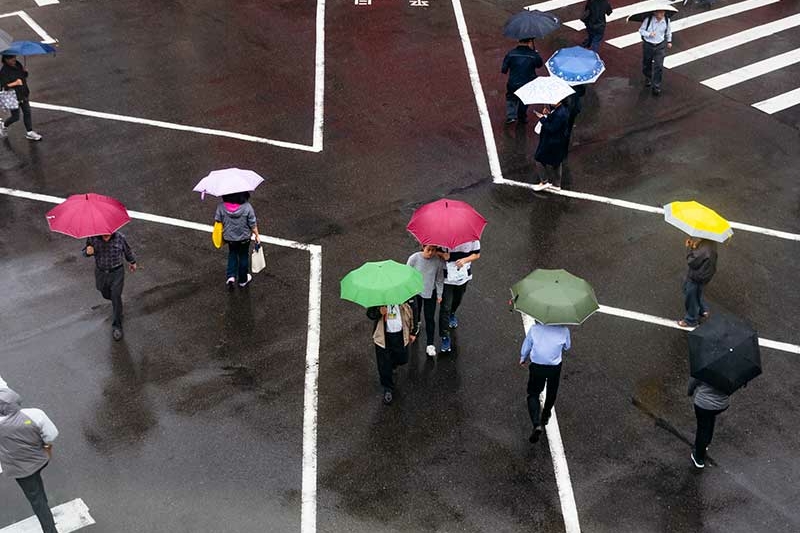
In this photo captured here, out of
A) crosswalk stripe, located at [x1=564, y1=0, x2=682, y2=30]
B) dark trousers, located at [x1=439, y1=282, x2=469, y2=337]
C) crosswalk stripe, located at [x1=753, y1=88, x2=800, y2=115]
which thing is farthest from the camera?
crosswalk stripe, located at [x1=564, y1=0, x2=682, y2=30]

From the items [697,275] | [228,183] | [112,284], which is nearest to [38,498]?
[112,284]

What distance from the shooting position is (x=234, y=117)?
645 inches

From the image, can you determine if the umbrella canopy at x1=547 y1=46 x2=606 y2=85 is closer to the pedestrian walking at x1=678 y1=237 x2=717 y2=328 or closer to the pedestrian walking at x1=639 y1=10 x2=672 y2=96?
the pedestrian walking at x1=639 y1=10 x2=672 y2=96

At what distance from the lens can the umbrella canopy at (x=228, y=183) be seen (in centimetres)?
1103

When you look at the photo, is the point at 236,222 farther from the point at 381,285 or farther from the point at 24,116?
the point at 24,116

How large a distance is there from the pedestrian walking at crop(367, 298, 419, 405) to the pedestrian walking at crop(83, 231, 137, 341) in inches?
133

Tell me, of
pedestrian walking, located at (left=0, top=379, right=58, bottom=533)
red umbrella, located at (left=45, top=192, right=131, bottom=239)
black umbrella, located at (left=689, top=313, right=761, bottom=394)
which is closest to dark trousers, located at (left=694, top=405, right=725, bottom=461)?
black umbrella, located at (left=689, top=313, right=761, bottom=394)

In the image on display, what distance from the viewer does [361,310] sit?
11641 mm

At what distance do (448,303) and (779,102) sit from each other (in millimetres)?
10624

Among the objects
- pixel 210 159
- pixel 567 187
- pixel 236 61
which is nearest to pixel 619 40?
pixel 567 187

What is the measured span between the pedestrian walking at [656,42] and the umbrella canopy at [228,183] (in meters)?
9.54

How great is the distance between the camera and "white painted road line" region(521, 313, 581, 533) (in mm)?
8820

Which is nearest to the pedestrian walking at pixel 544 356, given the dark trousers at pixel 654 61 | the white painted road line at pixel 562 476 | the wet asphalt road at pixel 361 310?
the white painted road line at pixel 562 476

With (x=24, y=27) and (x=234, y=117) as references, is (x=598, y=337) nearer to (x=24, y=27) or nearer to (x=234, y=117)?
(x=234, y=117)
